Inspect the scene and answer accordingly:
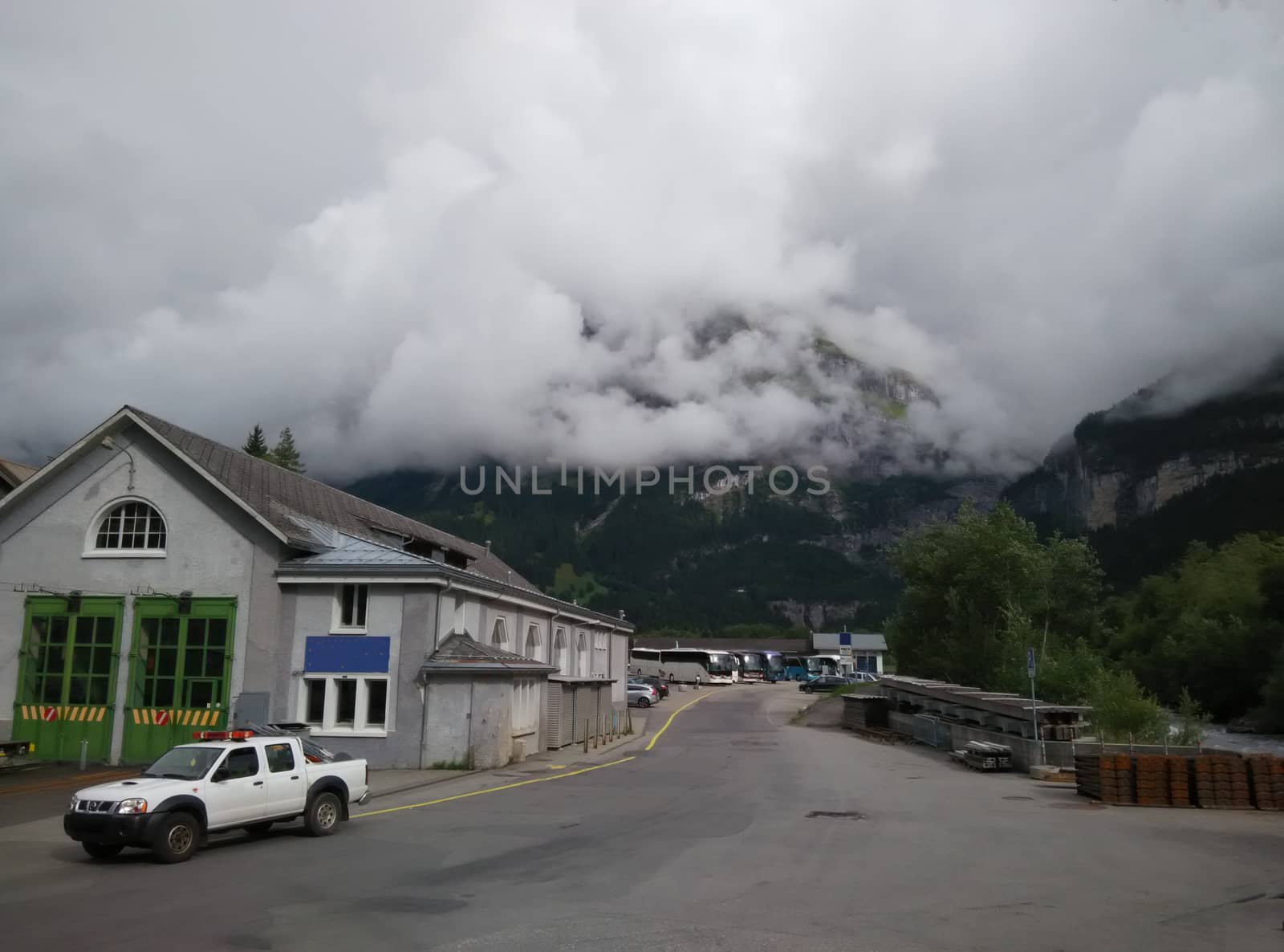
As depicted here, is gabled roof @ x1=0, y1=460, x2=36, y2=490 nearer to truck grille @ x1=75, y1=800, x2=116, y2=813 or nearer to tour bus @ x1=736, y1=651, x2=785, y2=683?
truck grille @ x1=75, y1=800, x2=116, y2=813

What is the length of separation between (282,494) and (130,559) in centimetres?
502

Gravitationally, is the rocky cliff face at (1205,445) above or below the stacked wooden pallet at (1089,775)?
above

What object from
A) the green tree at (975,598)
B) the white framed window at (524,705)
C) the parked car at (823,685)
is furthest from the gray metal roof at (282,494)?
the parked car at (823,685)

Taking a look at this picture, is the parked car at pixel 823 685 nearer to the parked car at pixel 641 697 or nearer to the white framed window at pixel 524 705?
the parked car at pixel 641 697

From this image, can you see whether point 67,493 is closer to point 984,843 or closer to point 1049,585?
point 984,843

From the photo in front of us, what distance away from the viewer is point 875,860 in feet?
42.0

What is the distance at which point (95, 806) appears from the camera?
12.5 m

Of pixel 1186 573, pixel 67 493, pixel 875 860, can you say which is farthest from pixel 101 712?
pixel 1186 573

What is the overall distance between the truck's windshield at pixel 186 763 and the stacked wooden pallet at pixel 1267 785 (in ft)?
68.0

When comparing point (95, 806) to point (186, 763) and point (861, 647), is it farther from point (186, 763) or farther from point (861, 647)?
point (861, 647)

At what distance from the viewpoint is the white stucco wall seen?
26328 millimetres

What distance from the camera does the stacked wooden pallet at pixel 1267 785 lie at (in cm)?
1972

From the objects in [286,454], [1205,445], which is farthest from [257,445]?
[1205,445]

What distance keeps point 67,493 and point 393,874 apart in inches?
861
